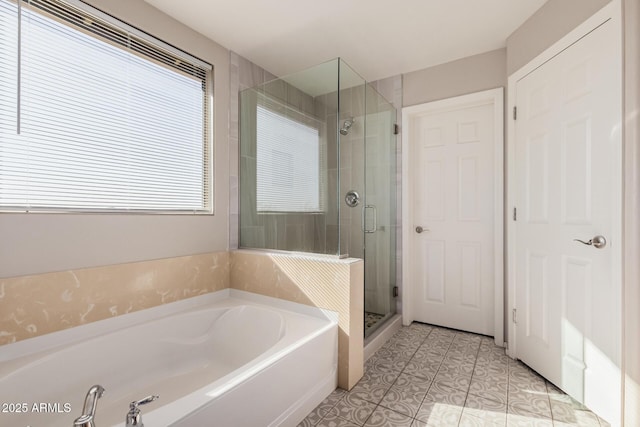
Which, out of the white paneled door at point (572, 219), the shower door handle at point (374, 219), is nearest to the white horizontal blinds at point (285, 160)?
the shower door handle at point (374, 219)

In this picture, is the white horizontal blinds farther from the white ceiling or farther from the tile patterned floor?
the tile patterned floor

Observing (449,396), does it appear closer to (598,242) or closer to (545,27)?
(598,242)

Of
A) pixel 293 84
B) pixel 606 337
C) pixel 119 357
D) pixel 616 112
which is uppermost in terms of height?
pixel 293 84

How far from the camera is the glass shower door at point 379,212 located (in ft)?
7.99

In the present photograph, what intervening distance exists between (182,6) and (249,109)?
781mm

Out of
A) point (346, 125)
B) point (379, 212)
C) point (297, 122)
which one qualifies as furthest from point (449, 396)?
point (297, 122)

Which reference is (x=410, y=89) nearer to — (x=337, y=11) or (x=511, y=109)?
(x=511, y=109)

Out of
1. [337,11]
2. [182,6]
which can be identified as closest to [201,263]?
[182,6]

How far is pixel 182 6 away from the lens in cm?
194

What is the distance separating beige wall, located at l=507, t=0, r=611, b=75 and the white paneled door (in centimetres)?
12

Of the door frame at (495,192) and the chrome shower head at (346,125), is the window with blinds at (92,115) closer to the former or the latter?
the chrome shower head at (346,125)

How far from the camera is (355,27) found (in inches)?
86.0

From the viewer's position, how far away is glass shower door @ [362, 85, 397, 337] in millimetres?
2436

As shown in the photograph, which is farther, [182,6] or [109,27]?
[182,6]
